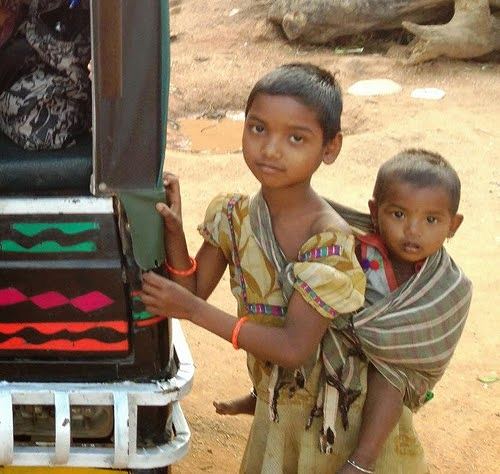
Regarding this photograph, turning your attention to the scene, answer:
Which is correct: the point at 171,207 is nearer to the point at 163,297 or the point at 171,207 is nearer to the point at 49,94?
the point at 163,297

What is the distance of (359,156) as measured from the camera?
701 centimetres

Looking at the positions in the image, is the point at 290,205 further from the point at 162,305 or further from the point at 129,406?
the point at 129,406

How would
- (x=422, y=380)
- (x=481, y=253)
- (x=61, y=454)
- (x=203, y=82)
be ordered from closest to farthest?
1. (x=61, y=454)
2. (x=422, y=380)
3. (x=481, y=253)
4. (x=203, y=82)

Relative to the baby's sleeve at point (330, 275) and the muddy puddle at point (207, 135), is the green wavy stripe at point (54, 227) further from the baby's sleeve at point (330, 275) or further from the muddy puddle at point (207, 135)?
the muddy puddle at point (207, 135)

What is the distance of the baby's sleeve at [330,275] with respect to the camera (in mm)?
2266

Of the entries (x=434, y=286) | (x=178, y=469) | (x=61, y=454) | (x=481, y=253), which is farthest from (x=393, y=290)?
(x=481, y=253)

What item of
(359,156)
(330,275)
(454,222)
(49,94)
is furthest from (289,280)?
(359,156)

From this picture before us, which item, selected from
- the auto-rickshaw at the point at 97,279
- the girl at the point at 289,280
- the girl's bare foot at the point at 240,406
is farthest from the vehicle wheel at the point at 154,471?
the girl's bare foot at the point at 240,406

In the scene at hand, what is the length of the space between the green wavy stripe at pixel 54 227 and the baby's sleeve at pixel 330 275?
530 mm

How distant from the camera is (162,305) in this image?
2.17 m

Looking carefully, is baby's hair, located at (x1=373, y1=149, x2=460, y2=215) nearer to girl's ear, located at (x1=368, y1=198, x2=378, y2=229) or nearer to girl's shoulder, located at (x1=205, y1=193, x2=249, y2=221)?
girl's ear, located at (x1=368, y1=198, x2=378, y2=229)

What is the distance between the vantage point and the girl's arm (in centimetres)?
229

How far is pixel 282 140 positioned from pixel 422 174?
38 centimetres

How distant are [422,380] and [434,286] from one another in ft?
0.87
